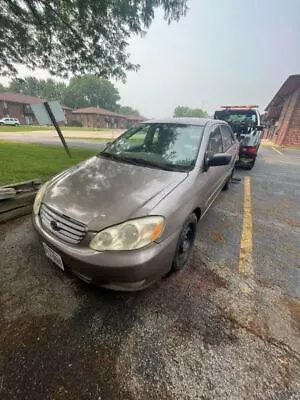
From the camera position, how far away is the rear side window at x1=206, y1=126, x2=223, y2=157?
2930 millimetres

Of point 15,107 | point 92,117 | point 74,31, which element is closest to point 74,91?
point 92,117

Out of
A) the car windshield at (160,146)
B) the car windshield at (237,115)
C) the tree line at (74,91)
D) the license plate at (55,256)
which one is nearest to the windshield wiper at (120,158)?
the car windshield at (160,146)

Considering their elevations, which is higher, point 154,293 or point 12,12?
point 12,12

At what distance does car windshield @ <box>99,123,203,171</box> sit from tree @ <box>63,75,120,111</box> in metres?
85.9

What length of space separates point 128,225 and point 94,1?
691cm

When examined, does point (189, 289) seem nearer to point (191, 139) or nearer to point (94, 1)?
point (191, 139)

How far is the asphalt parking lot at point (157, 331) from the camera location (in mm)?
1374

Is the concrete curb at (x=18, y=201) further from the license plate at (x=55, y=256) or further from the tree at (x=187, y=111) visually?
the tree at (x=187, y=111)

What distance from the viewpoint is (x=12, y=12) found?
637 cm

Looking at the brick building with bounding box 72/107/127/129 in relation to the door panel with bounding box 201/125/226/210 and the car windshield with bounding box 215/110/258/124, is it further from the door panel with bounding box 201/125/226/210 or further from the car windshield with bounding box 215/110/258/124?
the door panel with bounding box 201/125/226/210

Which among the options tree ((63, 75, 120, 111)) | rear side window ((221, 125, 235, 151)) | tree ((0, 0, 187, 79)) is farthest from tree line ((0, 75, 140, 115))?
rear side window ((221, 125, 235, 151))

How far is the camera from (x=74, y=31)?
6797 millimetres

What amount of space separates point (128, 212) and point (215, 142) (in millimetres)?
2229

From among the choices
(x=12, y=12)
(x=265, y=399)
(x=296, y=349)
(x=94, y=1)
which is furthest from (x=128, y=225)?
(x=12, y=12)
